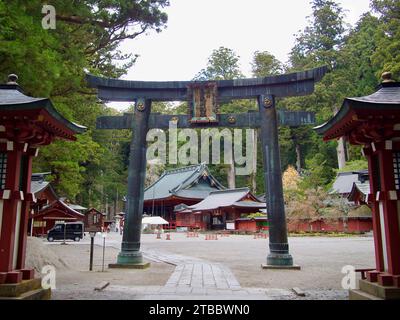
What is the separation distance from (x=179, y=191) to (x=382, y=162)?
138 feet

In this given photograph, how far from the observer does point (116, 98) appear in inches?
490

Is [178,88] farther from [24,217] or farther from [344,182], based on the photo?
[344,182]

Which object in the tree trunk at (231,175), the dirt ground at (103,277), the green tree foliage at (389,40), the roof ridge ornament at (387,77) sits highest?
the green tree foliage at (389,40)

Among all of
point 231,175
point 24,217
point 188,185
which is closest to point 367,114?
point 24,217

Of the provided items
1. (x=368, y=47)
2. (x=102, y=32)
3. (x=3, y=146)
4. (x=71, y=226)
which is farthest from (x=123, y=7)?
(x=368, y=47)

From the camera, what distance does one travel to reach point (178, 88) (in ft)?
41.1

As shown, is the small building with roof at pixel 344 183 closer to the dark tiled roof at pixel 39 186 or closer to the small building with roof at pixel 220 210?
the small building with roof at pixel 220 210

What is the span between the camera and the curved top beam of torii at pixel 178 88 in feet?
39.5

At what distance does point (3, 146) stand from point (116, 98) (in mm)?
6087

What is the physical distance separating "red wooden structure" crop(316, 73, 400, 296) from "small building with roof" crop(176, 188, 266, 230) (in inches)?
1270

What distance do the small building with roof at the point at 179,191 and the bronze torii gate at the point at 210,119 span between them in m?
34.3

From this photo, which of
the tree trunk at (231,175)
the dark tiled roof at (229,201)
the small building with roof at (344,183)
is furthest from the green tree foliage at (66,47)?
the tree trunk at (231,175)

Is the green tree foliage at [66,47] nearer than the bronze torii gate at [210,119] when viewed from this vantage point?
Yes
